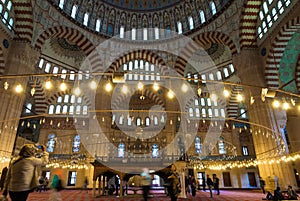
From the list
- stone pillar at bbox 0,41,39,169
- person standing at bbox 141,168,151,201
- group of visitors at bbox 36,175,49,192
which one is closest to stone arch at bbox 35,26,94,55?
stone pillar at bbox 0,41,39,169

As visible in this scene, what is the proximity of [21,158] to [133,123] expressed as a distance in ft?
74.5

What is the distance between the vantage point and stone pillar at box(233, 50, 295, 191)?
11242mm

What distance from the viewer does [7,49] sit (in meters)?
12.9

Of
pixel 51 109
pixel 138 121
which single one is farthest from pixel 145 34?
pixel 51 109

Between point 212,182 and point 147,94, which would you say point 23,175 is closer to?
point 212,182

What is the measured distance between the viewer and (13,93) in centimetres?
1223

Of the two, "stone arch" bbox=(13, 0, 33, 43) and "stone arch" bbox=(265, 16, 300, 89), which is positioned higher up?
Answer: "stone arch" bbox=(13, 0, 33, 43)

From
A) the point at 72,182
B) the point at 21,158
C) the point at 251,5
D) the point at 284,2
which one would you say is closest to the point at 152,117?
the point at 72,182

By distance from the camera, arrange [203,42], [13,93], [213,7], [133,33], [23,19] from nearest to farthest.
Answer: [13,93], [23,19], [213,7], [203,42], [133,33]

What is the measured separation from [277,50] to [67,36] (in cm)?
1597

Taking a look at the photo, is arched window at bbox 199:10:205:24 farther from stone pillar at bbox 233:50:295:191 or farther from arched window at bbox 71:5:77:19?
arched window at bbox 71:5:77:19

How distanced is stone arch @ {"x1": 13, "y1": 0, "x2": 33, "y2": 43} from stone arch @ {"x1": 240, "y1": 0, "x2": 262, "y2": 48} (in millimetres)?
14589

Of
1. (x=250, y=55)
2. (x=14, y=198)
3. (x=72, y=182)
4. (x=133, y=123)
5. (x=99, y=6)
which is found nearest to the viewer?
(x=14, y=198)

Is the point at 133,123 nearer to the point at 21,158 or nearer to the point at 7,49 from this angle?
the point at 7,49
